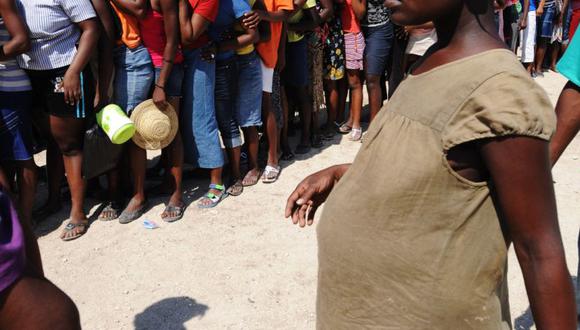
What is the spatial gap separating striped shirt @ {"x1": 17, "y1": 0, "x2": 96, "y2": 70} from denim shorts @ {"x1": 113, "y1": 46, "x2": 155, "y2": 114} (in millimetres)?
344

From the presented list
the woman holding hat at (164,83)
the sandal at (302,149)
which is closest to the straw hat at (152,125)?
the woman holding hat at (164,83)

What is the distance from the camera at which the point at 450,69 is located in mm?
1193

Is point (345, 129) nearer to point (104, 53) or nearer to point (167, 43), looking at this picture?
point (167, 43)

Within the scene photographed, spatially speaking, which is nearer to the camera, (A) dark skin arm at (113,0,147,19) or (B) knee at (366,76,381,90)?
(A) dark skin arm at (113,0,147,19)

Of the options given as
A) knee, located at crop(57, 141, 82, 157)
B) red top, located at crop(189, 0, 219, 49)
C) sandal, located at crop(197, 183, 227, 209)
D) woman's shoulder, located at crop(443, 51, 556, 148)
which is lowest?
sandal, located at crop(197, 183, 227, 209)

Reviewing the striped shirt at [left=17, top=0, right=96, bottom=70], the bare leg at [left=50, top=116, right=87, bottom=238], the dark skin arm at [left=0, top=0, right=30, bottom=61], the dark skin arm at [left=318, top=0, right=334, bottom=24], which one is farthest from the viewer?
the dark skin arm at [left=318, top=0, right=334, bottom=24]

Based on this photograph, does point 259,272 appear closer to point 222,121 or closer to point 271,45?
point 222,121

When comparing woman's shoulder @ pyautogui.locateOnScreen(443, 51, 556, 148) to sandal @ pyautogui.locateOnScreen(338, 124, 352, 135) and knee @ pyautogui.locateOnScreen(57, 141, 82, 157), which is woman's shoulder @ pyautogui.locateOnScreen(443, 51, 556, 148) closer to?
knee @ pyautogui.locateOnScreen(57, 141, 82, 157)

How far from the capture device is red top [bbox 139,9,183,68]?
12.8ft

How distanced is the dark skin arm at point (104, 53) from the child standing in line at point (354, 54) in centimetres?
242

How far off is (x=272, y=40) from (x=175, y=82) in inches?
37.7

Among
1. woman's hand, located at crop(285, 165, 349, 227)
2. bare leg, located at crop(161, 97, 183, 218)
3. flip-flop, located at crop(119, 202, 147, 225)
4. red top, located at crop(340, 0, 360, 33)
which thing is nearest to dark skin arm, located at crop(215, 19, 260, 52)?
bare leg, located at crop(161, 97, 183, 218)

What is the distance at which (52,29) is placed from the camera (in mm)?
3557

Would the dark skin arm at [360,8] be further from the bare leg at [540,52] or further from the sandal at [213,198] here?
the bare leg at [540,52]
